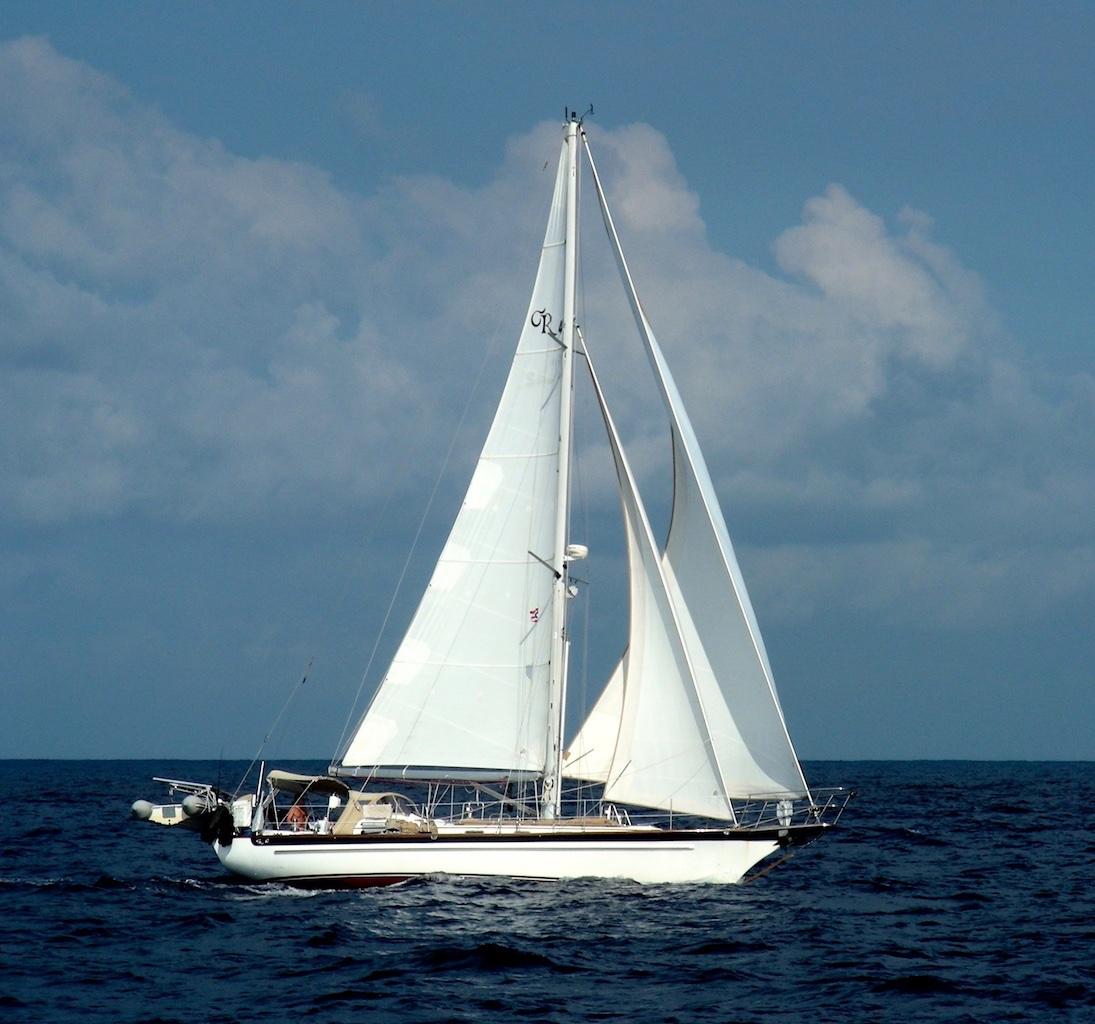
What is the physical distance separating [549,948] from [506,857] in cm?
391

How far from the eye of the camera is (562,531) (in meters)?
25.4

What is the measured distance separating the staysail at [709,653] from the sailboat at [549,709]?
3cm

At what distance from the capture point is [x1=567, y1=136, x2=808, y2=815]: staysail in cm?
2447

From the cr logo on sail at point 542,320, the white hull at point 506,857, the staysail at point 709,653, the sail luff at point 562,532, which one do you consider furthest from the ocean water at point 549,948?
the cr logo on sail at point 542,320

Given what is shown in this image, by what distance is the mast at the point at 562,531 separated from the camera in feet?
82.9

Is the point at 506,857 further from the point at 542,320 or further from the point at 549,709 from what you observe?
the point at 542,320

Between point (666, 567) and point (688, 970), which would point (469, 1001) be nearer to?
point (688, 970)

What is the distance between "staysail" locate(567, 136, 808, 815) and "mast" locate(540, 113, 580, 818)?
70 cm

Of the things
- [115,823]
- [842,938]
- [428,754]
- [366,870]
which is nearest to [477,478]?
[428,754]

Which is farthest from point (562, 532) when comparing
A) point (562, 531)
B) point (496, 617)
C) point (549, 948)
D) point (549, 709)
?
→ point (549, 948)

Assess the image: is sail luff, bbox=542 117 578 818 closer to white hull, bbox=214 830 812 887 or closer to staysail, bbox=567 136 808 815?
staysail, bbox=567 136 808 815

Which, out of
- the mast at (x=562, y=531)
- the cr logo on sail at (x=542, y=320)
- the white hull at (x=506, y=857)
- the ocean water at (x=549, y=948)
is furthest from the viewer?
the cr logo on sail at (x=542, y=320)

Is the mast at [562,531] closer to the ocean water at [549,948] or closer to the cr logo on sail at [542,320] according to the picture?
the cr logo on sail at [542,320]

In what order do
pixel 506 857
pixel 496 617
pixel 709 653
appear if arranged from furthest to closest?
pixel 496 617 < pixel 709 653 < pixel 506 857
